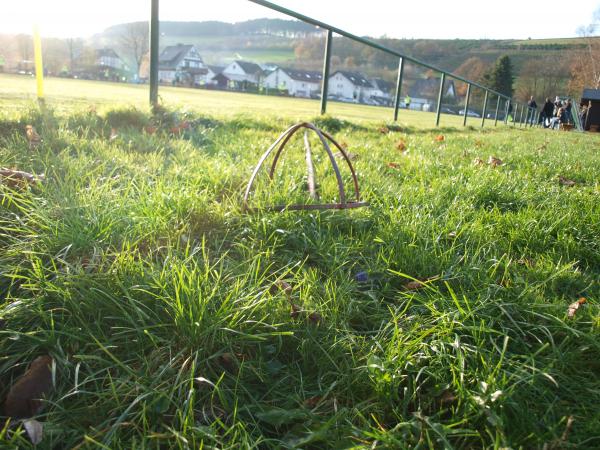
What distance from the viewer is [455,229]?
7.22 ft

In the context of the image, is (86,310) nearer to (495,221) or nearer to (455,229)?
(455,229)

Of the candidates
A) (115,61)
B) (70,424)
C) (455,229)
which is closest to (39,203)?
(70,424)

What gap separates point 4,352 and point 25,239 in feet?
2.04

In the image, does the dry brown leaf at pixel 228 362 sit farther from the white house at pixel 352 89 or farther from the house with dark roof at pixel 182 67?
the white house at pixel 352 89

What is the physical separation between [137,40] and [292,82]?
2800 cm

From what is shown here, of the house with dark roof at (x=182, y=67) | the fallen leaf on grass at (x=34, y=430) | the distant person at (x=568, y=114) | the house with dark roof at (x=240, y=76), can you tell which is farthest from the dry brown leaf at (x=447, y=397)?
the distant person at (x=568, y=114)

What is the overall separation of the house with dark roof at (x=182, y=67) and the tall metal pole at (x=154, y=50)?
508 inches

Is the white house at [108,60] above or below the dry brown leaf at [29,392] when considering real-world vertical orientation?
above

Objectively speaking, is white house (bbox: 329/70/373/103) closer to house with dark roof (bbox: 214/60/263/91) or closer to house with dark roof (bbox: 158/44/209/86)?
house with dark roof (bbox: 214/60/263/91)

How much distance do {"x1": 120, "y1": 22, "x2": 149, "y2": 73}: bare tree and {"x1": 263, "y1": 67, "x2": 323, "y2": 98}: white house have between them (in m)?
23.0

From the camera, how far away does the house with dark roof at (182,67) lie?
2023cm

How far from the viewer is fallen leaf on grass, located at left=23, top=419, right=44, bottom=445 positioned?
0.98 m

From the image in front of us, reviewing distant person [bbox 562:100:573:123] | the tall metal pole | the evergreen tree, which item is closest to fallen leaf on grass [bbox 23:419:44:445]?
the tall metal pole

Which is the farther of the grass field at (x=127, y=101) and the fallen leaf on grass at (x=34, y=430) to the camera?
the grass field at (x=127, y=101)
